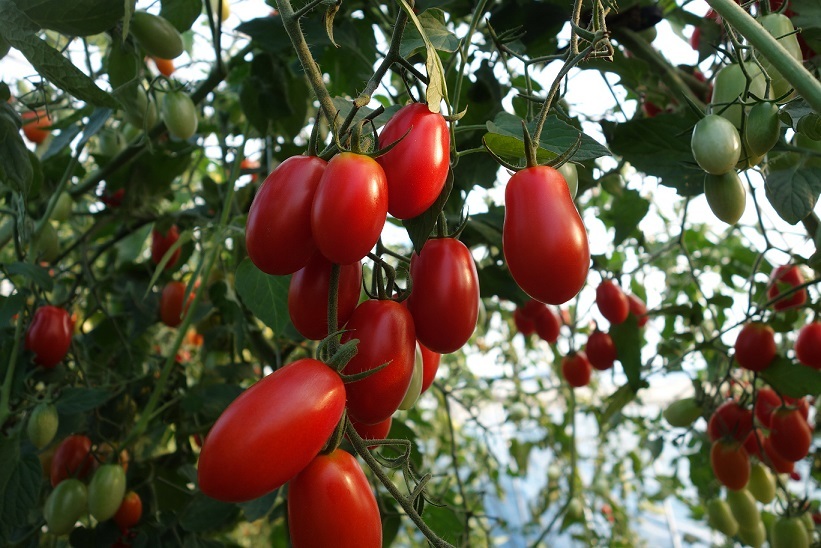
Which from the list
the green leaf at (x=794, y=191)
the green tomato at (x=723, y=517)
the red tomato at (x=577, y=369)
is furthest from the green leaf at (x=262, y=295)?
the green tomato at (x=723, y=517)

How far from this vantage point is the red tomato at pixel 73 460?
0.91 m

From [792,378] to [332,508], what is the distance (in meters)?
0.81

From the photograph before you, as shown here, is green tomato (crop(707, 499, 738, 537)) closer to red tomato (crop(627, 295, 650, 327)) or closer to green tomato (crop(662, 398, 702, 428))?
green tomato (crop(662, 398, 702, 428))

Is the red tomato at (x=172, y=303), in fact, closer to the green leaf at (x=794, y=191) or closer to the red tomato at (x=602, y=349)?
the red tomato at (x=602, y=349)

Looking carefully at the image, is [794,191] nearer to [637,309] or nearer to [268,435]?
[268,435]

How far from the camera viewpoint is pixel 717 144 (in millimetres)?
508

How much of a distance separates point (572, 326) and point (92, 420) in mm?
815

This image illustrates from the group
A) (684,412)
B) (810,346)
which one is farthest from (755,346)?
(684,412)

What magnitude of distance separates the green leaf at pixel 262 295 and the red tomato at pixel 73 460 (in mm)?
357

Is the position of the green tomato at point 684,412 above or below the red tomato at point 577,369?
above

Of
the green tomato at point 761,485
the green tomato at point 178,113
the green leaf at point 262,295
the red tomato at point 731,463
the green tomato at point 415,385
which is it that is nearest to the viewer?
the green tomato at point 415,385

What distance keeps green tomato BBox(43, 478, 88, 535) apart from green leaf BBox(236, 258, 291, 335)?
323mm

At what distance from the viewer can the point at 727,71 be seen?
0.58m

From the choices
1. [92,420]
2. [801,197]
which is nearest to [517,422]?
[92,420]
